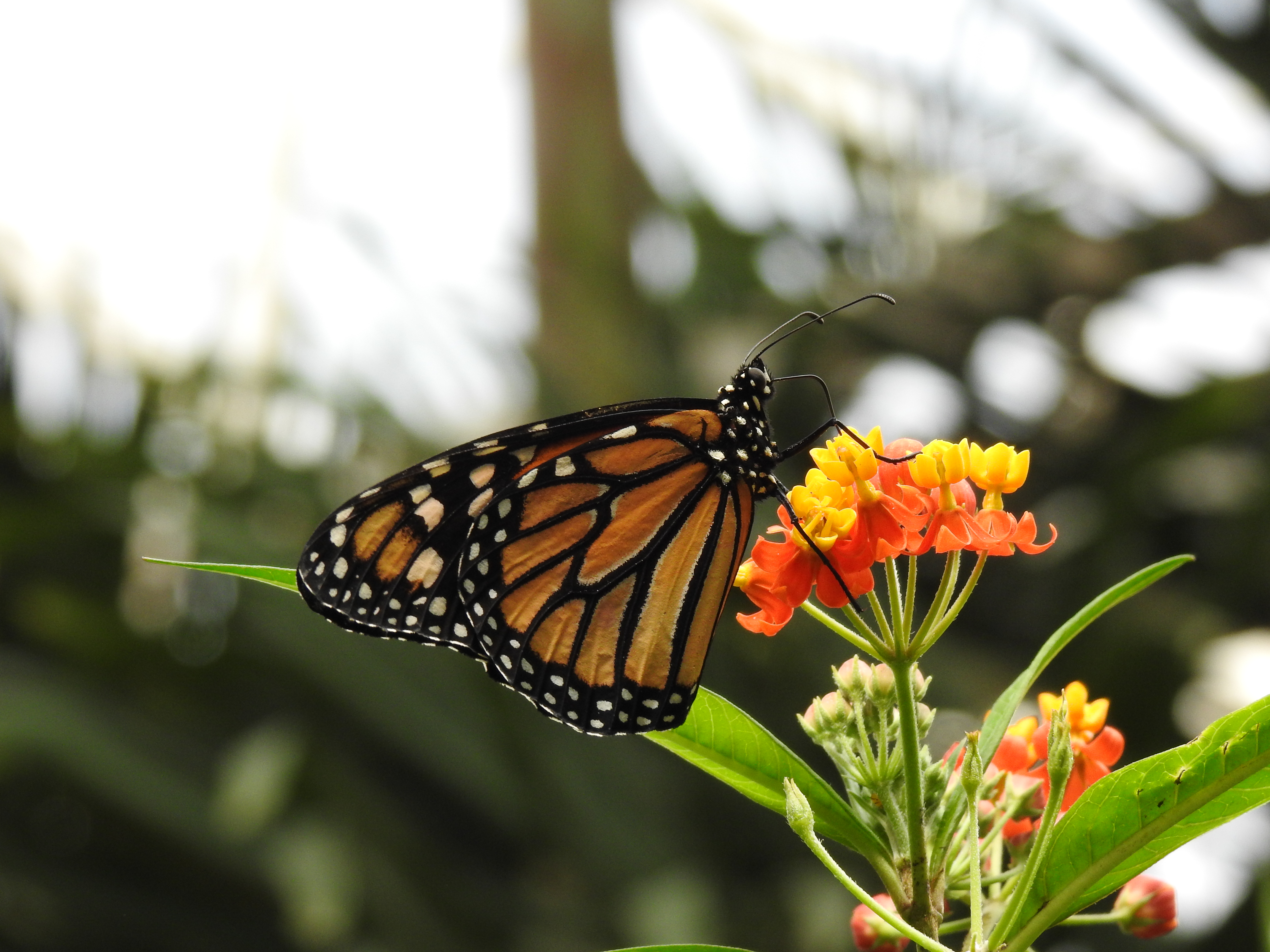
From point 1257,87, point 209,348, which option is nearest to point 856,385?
point 1257,87

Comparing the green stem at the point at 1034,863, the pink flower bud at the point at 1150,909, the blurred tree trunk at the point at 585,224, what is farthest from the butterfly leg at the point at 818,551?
the blurred tree trunk at the point at 585,224

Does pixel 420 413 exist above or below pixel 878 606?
below

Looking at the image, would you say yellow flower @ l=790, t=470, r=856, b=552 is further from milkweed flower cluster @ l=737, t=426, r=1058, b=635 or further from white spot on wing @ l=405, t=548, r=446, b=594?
white spot on wing @ l=405, t=548, r=446, b=594

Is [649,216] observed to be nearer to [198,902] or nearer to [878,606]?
[198,902]

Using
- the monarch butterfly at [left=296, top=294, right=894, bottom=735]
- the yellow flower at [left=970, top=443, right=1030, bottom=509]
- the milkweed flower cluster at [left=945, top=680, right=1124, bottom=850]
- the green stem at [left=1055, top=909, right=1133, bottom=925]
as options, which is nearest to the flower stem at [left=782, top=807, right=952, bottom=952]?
the green stem at [left=1055, top=909, right=1133, bottom=925]

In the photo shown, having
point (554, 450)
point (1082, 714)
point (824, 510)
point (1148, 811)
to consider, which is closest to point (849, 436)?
point (824, 510)

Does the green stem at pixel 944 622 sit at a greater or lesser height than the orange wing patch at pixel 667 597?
greater

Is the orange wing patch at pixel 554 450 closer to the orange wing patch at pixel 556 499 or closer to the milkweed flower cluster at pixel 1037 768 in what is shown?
the orange wing patch at pixel 556 499
